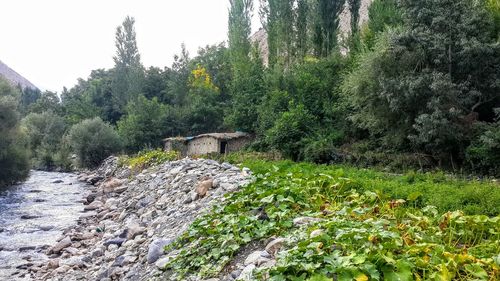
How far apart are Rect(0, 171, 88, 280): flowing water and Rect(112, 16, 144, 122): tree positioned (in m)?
21.9

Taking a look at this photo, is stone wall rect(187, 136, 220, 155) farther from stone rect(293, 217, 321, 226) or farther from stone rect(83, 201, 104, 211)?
stone rect(293, 217, 321, 226)

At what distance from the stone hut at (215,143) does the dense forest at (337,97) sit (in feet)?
2.98

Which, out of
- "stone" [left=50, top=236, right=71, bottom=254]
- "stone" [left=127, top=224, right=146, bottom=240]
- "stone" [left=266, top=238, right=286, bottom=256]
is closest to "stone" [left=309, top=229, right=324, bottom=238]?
"stone" [left=266, top=238, right=286, bottom=256]

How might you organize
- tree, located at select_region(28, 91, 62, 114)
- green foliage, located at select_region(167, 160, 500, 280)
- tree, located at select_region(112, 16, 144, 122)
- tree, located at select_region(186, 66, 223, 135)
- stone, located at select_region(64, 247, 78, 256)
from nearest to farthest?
green foliage, located at select_region(167, 160, 500, 280) → stone, located at select_region(64, 247, 78, 256) → tree, located at select_region(186, 66, 223, 135) → tree, located at select_region(112, 16, 144, 122) → tree, located at select_region(28, 91, 62, 114)

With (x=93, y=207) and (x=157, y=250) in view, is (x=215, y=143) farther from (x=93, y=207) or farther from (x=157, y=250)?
(x=157, y=250)

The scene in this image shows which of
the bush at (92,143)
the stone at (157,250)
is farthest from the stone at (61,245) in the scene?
the bush at (92,143)

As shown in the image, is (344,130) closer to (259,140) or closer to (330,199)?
(259,140)

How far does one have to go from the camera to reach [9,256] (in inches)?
376

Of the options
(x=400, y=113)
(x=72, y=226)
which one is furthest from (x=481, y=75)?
(x=72, y=226)

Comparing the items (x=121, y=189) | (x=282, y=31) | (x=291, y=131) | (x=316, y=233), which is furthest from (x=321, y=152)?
(x=282, y=31)

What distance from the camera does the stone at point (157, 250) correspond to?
18.6 feet

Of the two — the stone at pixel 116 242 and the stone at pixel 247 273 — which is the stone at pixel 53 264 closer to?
the stone at pixel 116 242

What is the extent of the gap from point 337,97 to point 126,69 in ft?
106

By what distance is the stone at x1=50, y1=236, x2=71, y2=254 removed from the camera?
9563 mm
